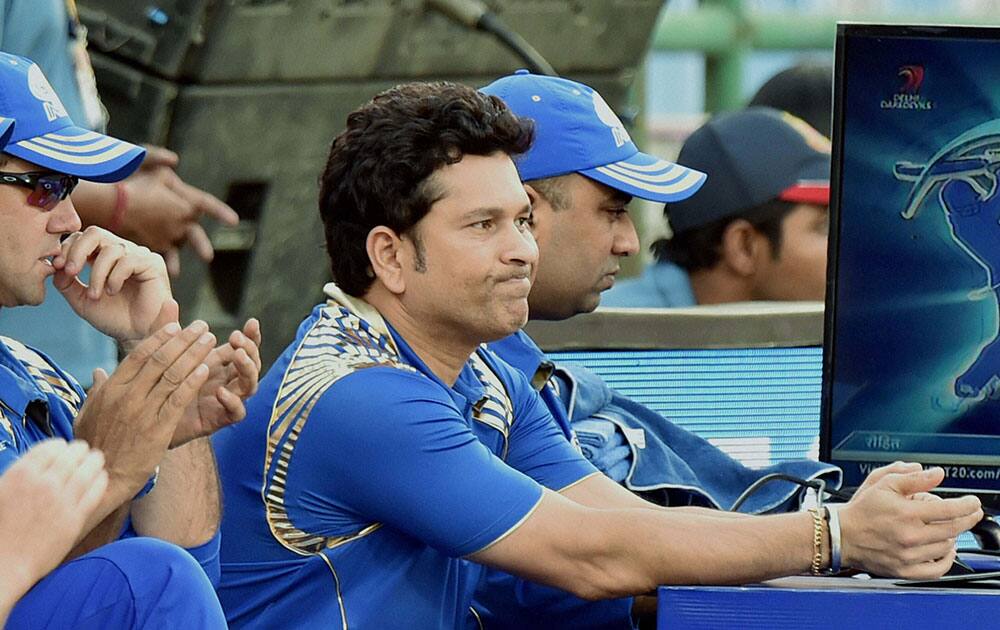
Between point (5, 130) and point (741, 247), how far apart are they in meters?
3.05

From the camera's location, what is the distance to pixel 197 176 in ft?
20.7

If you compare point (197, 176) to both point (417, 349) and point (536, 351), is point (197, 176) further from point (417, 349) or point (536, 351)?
point (417, 349)

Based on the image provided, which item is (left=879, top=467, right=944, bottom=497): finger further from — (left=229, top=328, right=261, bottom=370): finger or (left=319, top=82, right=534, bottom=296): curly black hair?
(left=229, top=328, right=261, bottom=370): finger

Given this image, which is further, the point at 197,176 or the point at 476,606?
the point at 197,176

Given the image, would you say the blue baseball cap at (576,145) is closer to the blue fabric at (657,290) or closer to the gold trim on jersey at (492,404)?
the gold trim on jersey at (492,404)

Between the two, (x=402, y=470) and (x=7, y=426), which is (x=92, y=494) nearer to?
(x=7, y=426)

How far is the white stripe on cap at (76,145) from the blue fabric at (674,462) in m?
1.18

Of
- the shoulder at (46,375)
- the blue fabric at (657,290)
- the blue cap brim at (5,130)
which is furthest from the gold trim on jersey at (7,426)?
the blue fabric at (657,290)

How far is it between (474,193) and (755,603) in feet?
2.58

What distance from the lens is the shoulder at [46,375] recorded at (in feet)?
9.66

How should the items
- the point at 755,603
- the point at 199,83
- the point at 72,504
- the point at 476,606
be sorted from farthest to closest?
the point at 199,83 → the point at 476,606 → the point at 755,603 → the point at 72,504

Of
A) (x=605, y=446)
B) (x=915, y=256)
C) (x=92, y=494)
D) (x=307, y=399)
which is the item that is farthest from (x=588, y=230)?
(x=92, y=494)

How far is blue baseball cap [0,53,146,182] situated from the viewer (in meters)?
Result: 2.87

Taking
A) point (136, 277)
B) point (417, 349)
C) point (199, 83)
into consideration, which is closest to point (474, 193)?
point (417, 349)
